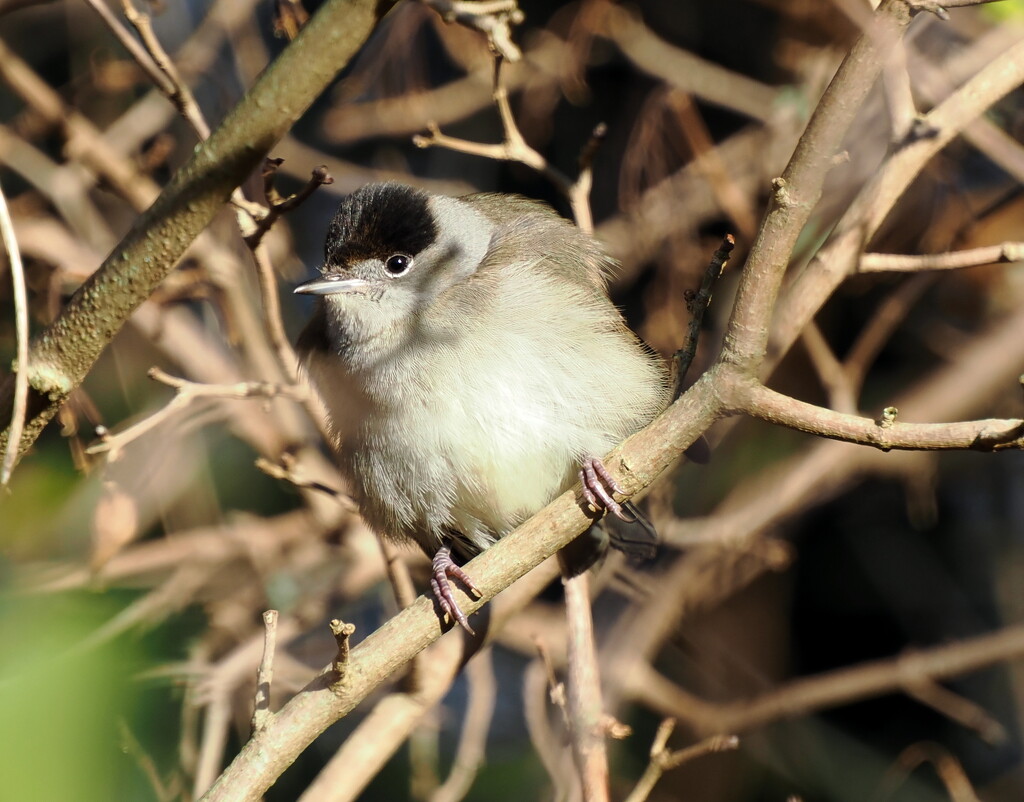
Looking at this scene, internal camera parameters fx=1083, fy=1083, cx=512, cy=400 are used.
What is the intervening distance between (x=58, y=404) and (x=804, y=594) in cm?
376

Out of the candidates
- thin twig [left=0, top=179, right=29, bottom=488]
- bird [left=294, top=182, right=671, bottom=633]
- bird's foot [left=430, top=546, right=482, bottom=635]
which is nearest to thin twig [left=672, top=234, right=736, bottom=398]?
bird [left=294, top=182, right=671, bottom=633]

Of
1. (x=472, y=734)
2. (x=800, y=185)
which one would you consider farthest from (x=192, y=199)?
(x=472, y=734)

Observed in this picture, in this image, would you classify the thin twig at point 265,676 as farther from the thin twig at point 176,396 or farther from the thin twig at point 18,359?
the thin twig at point 176,396

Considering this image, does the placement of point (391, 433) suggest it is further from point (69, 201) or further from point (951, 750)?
point (951, 750)

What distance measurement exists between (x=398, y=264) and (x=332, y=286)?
0.24 meters

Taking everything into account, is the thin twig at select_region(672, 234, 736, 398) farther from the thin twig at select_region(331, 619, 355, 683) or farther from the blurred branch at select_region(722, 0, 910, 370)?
the thin twig at select_region(331, 619, 355, 683)

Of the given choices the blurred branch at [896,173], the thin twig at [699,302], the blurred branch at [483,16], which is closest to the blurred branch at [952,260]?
the blurred branch at [896,173]

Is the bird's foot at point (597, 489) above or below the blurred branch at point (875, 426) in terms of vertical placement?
above

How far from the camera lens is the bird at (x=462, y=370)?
304 cm

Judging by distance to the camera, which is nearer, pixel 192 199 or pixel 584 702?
pixel 192 199

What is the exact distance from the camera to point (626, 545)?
3.71m

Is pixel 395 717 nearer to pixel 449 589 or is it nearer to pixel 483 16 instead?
pixel 449 589

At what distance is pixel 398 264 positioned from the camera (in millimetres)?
3506

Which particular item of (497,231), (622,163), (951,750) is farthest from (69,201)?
(951,750)
